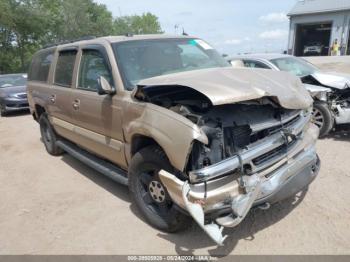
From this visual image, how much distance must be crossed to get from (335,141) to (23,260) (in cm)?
550

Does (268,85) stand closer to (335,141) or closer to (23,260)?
(23,260)

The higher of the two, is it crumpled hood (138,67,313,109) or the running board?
crumpled hood (138,67,313,109)

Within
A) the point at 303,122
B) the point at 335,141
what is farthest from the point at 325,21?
the point at 303,122

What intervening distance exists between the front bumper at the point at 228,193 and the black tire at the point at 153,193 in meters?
0.35

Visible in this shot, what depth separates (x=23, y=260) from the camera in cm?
336

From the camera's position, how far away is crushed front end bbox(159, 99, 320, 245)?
282 cm

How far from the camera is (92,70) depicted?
4.56 metres

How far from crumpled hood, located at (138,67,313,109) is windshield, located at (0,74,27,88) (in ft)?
37.8

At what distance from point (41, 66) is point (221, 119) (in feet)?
15.4

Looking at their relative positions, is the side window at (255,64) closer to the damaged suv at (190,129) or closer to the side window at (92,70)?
the damaged suv at (190,129)

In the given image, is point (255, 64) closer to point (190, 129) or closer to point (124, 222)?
point (124, 222)

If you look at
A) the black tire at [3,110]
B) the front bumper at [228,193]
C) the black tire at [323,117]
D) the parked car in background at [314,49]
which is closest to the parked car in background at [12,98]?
the black tire at [3,110]

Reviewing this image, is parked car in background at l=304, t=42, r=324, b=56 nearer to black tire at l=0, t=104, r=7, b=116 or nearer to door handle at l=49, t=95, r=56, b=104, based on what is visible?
black tire at l=0, t=104, r=7, b=116

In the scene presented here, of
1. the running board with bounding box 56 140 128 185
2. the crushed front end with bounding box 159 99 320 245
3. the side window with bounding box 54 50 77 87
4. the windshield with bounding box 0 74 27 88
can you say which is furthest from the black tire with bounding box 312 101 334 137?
the windshield with bounding box 0 74 27 88
